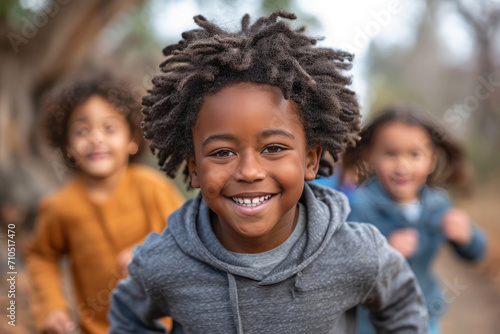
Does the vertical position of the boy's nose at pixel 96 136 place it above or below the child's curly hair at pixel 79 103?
below

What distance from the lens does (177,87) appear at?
5.41ft

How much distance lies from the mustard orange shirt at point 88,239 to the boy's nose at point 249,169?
1513 millimetres

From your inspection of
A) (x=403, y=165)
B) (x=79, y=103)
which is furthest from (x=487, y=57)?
(x=79, y=103)

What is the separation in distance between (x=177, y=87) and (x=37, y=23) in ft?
16.3

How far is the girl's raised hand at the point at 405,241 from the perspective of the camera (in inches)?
115

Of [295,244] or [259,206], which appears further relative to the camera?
[295,244]

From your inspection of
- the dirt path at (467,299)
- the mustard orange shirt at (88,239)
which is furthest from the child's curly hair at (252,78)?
the dirt path at (467,299)

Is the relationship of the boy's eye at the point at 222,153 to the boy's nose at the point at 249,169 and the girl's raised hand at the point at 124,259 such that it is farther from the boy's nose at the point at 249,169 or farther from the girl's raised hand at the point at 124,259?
the girl's raised hand at the point at 124,259

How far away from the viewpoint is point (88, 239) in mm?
3025

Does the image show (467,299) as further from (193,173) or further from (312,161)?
(193,173)

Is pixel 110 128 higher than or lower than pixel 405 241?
higher

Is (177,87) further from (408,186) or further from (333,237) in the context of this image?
(408,186)

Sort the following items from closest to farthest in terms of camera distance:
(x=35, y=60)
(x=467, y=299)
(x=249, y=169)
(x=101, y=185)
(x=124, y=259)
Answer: (x=249, y=169)
(x=124, y=259)
(x=101, y=185)
(x=467, y=299)
(x=35, y=60)

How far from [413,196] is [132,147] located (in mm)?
1800
